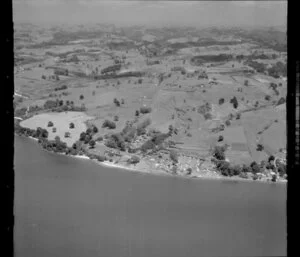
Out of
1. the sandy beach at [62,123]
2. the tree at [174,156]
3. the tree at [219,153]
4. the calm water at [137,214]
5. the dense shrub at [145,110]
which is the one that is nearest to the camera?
the calm water at [137,214]

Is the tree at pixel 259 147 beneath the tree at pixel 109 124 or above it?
beneath

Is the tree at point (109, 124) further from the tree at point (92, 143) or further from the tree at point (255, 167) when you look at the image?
the tree at point (255, 167)

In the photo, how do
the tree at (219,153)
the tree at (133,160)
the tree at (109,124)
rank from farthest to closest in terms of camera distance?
the tree at (109,124), the tree at (133,160), the tree at (219,153)

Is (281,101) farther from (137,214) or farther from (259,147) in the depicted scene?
(137,214)

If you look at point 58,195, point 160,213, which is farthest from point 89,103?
point 160,213

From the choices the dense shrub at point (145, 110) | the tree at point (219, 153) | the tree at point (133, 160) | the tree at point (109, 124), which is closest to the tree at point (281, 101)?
the dense shrub at point (145, 110)

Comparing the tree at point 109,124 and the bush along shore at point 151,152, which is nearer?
the bush along shore at point 151,152

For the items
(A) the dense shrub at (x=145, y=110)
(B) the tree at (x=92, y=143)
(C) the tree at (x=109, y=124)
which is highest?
(A) the dense shrub at (x=145, y=110)

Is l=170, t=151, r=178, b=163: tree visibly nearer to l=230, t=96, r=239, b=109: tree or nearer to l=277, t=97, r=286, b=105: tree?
l=230, t=96, r=239, b=109: tree

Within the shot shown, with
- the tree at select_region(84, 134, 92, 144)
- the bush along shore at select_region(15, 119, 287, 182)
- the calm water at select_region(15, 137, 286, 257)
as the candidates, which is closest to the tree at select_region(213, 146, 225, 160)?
the bush along shore at select_region(15, 119, 287, 182)
